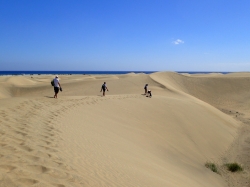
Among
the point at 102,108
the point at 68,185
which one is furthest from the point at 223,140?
the point at 68,185

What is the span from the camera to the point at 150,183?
202 inches

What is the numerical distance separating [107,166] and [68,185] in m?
1.69

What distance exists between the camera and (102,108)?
13016 millimetres

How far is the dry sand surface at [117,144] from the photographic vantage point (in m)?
4.30

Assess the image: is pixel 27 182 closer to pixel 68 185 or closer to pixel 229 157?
pixel 68 185

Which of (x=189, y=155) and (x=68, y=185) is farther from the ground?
(x=68, y=185)

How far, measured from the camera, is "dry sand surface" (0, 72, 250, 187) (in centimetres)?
430

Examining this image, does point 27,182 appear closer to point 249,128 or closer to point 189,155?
point 189,155

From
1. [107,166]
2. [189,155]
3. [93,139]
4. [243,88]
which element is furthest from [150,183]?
[243,88]

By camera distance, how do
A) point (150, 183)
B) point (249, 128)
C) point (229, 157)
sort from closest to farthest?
1. point (150, 183)
2. point (229, 157)
3. point (249, 128)

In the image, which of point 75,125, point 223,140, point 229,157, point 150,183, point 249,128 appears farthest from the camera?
point 249,128

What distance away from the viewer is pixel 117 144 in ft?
25.0

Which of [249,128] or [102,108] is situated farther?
[249,128]

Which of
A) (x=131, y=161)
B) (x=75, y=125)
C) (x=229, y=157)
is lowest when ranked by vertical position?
(x=229, y=157)
